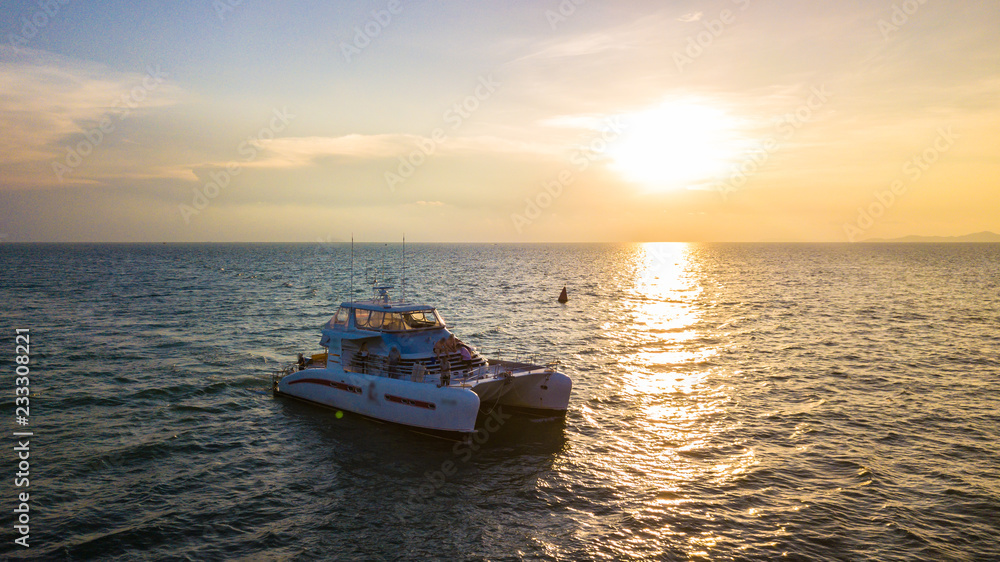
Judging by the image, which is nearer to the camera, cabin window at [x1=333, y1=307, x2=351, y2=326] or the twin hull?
the twin hull

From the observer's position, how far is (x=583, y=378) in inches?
1067

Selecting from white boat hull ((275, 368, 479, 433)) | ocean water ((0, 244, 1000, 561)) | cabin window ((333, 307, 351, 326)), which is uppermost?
cabin window ((333, 307, 351, 326))

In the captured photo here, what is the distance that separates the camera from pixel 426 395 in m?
18.4

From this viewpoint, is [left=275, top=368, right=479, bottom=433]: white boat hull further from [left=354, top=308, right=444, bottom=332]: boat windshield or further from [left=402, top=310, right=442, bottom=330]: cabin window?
[left=402, top=310, right=442, bottom=330]: cabin window

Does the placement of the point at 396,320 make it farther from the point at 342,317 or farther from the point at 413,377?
the point at 413,377

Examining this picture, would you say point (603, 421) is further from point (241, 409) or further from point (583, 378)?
point (241, 409)

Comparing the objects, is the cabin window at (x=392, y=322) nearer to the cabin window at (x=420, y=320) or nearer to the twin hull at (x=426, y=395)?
the cabin window at (x=420, y=320)

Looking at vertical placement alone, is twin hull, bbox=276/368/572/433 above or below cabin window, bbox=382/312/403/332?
below

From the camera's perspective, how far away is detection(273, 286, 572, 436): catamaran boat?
18.4m

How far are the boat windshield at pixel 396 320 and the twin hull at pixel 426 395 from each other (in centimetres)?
210

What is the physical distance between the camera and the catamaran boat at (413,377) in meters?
18.4

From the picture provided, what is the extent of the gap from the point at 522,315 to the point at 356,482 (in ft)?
109

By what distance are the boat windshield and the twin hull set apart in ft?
6.88

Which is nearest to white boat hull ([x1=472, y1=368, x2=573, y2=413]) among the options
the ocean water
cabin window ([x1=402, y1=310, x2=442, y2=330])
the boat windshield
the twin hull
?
the twin hull
